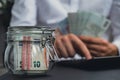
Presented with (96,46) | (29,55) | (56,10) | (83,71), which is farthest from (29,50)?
(56,10)

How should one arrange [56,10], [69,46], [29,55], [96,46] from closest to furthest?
1. [29,55]
2. [69,46]
3. [96,46]
4. [56,10]

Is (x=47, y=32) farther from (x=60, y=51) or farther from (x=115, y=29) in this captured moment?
(x=115, y=29)

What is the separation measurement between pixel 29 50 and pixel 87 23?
736 millimetres

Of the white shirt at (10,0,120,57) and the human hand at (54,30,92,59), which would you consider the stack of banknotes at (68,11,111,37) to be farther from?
the white shirt at (10,0,120,57)

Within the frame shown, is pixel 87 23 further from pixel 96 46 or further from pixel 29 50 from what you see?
pixel 29 50

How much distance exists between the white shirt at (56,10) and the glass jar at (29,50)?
943 millimetres

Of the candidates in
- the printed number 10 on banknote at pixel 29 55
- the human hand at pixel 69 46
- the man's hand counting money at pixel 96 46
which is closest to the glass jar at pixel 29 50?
the printed number 10 on banknote at pixel 29 55

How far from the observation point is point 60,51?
1093 millimetres

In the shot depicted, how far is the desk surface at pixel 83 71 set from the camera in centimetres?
56

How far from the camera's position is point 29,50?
54cm

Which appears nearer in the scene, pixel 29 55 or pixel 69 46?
pixel 29 55

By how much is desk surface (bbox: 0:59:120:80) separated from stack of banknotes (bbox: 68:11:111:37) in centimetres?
52

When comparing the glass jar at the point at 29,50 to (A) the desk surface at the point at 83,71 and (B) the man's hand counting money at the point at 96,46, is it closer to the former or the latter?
(A) the desk surface at the point at 83,71

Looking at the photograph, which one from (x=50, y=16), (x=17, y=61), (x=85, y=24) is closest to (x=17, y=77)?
(x=17, y=61)
